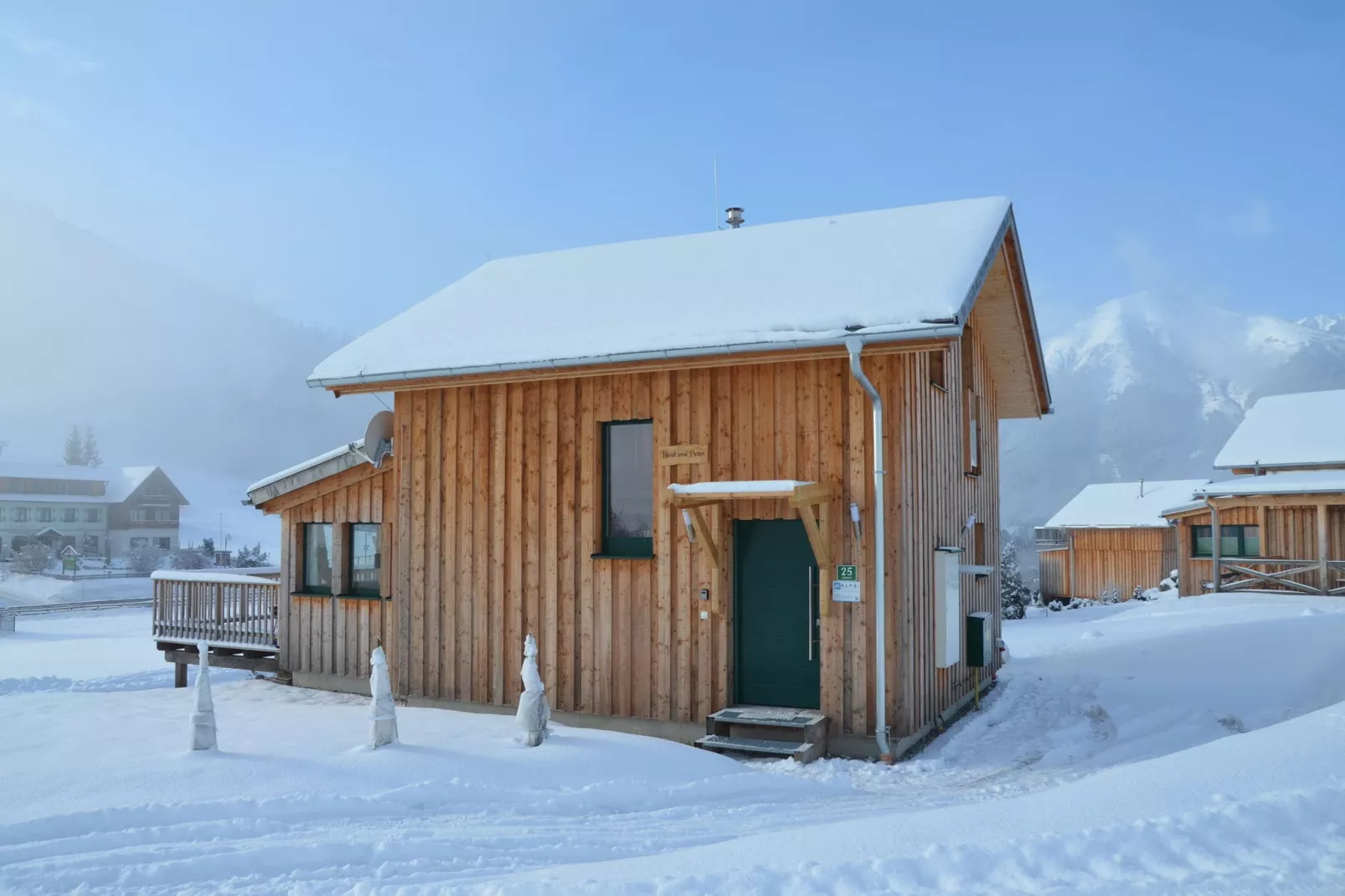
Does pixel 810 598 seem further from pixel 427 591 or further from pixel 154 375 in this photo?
pixel 154 375

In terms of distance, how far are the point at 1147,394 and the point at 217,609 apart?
524 feet

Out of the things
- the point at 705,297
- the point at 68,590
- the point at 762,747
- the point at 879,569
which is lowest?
the point at 68,590

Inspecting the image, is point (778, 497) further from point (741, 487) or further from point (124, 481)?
point (124, 481)

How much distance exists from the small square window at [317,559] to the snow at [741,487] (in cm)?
607

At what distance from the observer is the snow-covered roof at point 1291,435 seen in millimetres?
26000

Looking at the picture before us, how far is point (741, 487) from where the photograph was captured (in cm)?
932

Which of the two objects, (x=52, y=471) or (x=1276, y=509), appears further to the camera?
(x=52, y=471)

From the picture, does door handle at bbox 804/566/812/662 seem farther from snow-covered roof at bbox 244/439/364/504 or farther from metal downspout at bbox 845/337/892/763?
snow-covered roof at bbox 244/439/364/504

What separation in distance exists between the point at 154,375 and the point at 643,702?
205m

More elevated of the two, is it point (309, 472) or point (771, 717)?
point (309, 472)

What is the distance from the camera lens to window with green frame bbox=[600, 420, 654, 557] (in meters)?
10.8

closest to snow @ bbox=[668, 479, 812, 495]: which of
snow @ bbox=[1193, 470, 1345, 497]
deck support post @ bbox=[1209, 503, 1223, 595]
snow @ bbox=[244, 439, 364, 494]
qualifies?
snow @ bbox=[244, 439, 364, 494]

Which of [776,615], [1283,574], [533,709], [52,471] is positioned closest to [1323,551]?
[1283,574]

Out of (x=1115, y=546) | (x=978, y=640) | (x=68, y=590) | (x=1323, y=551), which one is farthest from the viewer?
(x=68, y=590)
